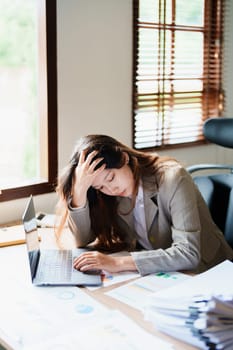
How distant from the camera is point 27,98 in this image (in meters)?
2.71

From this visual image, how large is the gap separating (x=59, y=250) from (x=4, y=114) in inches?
37.6

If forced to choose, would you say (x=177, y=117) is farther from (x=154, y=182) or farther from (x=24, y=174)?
(x=154, y=182)

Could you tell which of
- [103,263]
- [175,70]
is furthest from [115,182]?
[175,70]

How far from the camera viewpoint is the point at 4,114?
269cm

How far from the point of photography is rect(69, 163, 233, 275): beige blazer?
1814 mm

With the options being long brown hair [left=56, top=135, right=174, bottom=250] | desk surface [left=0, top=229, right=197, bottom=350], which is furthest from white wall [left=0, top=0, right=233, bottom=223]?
long brown hair [left=56, top=135, right=174, bottom=250]

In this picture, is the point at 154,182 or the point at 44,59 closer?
the point at 154,182

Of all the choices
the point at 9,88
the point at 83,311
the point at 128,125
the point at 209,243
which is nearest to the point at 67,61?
the point at 9,88

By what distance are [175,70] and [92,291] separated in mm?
1934

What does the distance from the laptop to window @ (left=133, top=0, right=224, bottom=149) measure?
127 centimetres

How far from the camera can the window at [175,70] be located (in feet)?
9.91

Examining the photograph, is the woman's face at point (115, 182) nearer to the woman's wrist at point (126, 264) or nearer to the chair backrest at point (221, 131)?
the woman's wrist at point (126, 264)

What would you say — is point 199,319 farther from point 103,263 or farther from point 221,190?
point 221,190

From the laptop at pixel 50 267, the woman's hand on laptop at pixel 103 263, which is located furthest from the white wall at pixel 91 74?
the woman's hand on laptop at pixel 103 263
